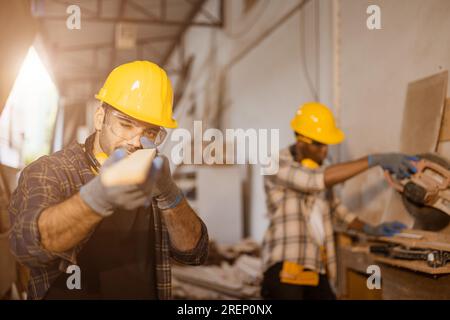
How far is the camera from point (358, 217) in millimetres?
3037

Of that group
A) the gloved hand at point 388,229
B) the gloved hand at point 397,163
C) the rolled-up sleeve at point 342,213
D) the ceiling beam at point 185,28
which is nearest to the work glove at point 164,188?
the gloved hand at point 397,163

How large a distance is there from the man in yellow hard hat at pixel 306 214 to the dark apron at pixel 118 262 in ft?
3.90

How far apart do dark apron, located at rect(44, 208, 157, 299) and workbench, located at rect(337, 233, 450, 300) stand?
1.29 meters

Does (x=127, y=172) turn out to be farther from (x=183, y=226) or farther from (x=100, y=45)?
(x=100, y=45)

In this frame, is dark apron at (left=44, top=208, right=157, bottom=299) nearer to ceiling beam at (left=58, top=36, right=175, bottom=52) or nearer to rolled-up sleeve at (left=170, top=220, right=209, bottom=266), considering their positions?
rolled-up sleeve at (left=170, top=220, right=209, bottom=266)

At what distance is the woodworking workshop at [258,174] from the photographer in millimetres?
1420

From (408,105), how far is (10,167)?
246 cm

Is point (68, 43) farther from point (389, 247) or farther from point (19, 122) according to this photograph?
point (389, 247)

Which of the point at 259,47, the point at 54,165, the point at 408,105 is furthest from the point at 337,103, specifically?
the point at 54,165

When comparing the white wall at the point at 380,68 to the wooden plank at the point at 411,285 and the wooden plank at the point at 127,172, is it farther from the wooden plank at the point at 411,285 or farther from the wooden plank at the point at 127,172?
the wooden plank at the point at 127,172

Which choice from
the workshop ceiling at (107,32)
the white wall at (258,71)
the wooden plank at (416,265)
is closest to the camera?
the wooden plank at (416,265)

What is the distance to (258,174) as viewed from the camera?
5312mm

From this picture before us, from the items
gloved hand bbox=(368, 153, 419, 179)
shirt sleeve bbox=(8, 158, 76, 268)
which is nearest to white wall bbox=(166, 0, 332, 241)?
gloved hand bbox=(368, 153, 419, 179)

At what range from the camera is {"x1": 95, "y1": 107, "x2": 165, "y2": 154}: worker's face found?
59.7 inches
